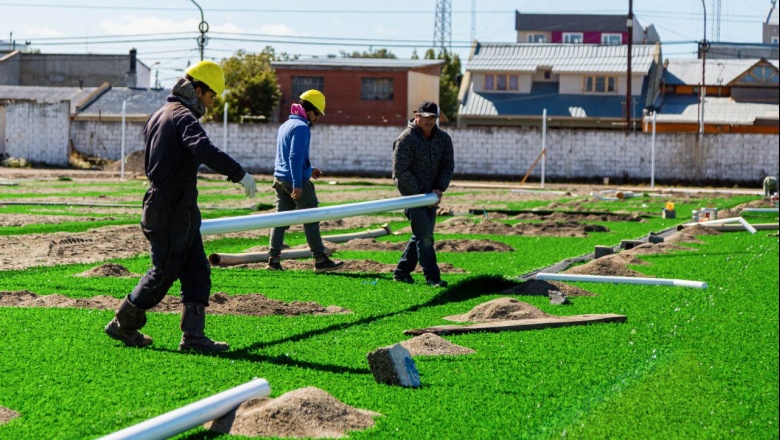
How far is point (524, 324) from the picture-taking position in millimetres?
8711

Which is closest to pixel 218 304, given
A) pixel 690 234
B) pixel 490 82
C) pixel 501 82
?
pixel 690 234

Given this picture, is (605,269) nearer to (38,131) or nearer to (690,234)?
(690,234)

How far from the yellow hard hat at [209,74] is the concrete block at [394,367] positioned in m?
2.34

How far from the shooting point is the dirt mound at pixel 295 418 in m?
5.50

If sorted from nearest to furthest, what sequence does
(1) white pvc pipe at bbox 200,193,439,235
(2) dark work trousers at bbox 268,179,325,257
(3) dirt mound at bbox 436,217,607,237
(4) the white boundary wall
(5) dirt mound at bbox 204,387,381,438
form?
(5) dirt mound at bbox 204,387,381,438, (1) white pvc pipe at bbox 200,193,439,235, (2) dark work trousers at bbox 268,179,325,257, (3) dirt mound at bbox 436,217,607,237, (4) the white boundary wall

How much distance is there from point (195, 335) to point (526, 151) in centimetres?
3976

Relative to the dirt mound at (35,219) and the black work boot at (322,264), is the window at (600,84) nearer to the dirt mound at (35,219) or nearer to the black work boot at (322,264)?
the dirt mound at (35,219)

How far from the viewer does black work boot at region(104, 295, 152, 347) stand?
25.0ft

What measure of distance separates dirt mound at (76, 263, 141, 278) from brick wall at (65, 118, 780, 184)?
35511 millimetres

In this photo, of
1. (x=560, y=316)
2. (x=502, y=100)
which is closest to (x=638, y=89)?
(x=502, y=100)

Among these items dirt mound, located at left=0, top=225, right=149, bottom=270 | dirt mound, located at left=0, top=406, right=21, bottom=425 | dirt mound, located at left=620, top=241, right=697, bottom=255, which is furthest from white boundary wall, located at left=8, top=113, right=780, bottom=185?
dirt mound, located at left=0, top=406, right=21, bottom=425

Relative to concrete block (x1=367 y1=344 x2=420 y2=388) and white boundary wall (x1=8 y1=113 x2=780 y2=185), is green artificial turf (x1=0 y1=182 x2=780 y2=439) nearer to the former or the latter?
concrete block (x1=367 y1=344 x2=420 y2=388)

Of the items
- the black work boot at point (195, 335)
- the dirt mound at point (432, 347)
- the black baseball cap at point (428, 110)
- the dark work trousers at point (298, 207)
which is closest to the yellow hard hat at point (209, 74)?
the black work boot at point (195, 335)

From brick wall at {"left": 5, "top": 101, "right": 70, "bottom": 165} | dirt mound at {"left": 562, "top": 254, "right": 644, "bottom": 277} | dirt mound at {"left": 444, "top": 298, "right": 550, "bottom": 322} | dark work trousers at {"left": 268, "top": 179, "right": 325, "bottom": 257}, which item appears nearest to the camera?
dirt mound at {"left": 444, "top": 298, "right": 550, "bottom": 322}
